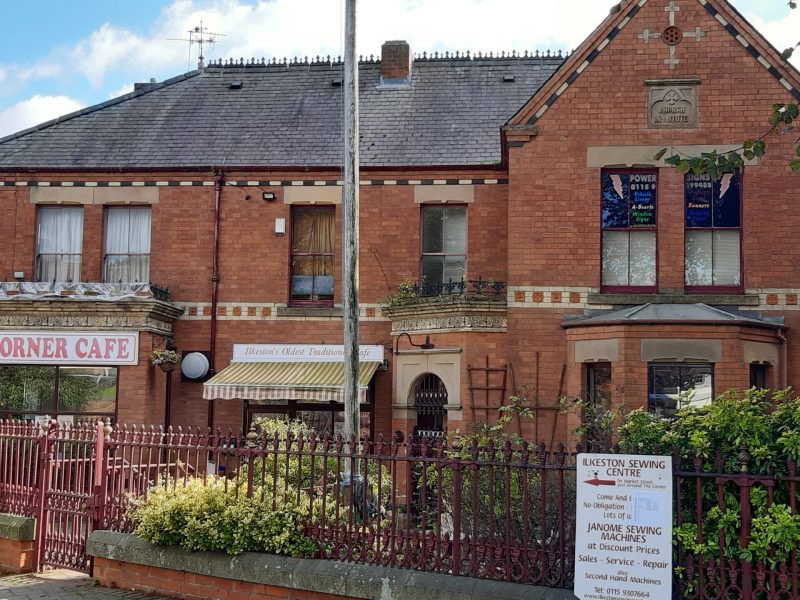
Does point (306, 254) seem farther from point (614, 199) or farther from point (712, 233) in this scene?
point (712, 233)

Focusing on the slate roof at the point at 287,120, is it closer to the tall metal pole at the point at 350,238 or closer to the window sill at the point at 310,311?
the window sill at the point at 310,311

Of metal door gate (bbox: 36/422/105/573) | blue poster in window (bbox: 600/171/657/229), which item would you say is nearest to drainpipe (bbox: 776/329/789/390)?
blue poster in window (bbox: 600/171/657/229)

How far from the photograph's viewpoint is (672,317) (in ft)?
45.9

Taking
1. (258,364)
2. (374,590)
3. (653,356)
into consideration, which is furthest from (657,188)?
(374,590)

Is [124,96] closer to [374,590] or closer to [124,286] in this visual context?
[124,286]

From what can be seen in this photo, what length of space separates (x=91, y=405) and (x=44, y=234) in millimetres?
3948

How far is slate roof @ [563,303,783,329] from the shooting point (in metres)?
13.9

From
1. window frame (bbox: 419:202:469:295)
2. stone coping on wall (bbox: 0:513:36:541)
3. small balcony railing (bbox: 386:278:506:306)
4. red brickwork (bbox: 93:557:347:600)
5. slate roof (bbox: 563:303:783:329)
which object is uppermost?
window frame (bbox: 419:202:469:295)

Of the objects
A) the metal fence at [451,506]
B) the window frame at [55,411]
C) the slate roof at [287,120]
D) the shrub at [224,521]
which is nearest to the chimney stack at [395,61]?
the slate roof at [287,120]

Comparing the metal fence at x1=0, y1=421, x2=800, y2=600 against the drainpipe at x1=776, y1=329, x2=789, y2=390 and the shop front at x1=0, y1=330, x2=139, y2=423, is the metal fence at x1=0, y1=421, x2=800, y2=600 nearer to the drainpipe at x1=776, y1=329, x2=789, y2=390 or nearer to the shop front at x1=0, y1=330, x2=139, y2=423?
the shop front at x1=0, y1=330, x2=139, y2=423

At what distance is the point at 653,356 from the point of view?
14.0 metres

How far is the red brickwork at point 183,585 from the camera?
8242 millimetres

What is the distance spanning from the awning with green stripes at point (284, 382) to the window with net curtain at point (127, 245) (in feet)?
9.72

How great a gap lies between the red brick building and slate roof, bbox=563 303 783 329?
2.2 inches
